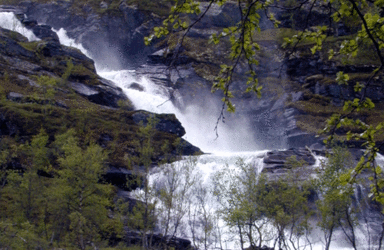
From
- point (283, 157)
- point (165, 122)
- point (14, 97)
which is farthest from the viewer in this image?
point (165, 122)

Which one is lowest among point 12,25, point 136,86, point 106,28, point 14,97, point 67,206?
point 67,206

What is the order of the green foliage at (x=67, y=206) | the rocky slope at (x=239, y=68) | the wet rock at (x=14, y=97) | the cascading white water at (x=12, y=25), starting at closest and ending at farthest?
1. the green foliage at (x=67, y=206)
2. the wet rock at (x=14, y=97)
3. the rocky slope at (x=239, y=68)
4. the cascading white water at (x=12, y=25)

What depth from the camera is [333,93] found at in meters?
53.5

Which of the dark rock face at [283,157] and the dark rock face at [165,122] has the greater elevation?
the dark rock face at [165,122]

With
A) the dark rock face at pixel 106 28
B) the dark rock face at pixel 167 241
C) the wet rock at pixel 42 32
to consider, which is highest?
the dark rock face at pixel 106 28

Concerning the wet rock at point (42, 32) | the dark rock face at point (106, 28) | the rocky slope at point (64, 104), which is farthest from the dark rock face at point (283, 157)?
the wet rock at point (42, 32)

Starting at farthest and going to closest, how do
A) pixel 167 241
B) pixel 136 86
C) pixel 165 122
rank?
pixel 136 86 < pixel 165 122 < pixel 167 241

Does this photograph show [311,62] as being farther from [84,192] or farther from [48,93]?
[84,192]

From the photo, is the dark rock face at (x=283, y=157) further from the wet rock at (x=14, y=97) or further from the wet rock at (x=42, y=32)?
the wet rock at (x=42, y=32)

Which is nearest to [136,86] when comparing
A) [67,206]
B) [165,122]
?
[165,122]

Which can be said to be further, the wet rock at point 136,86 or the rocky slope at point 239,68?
the wet rock at point 136,86

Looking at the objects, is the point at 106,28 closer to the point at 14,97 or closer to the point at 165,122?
the point at 14,97

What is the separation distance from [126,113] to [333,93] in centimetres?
3533

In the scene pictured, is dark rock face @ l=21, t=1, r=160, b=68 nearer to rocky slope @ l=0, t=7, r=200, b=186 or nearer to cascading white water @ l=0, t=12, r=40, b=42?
cascading white water @ l=0, t=12, r=40, b=42
